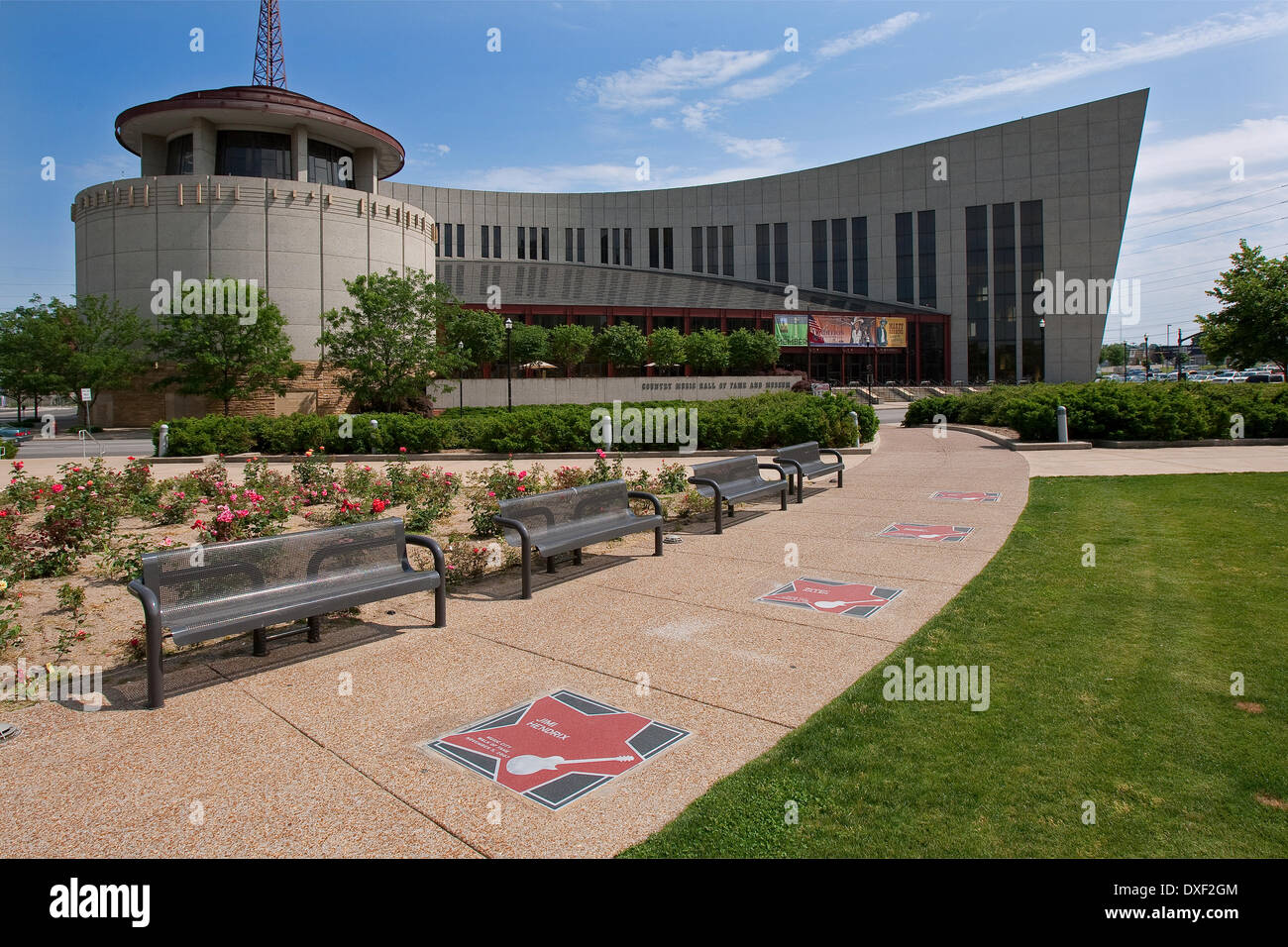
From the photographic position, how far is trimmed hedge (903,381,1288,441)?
20656 mm

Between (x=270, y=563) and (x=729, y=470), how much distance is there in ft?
21.7

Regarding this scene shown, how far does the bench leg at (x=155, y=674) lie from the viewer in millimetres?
4820

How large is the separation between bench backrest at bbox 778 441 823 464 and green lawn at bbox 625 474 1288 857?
19.7ft

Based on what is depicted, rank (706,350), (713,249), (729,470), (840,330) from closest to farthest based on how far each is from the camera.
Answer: (729,470)
(706,350)
(840,330)
(713,249)

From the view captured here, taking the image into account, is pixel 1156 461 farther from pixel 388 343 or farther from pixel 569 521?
pixel 388 343

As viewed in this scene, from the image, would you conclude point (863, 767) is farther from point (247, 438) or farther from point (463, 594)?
point (247, 438)

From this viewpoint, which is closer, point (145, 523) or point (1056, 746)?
point (1056, 746)

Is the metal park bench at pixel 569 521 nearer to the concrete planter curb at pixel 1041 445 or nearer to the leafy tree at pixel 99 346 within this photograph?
the concrete planter curb at pixel 1041 445

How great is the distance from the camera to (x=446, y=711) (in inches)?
190

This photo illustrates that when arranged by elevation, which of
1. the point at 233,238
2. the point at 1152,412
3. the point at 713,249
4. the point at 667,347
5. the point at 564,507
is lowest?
the point at 564,507

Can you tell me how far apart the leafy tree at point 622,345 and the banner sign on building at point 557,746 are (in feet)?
163

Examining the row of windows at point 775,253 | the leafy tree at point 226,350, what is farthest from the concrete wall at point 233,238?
the row of windows at point 775,253

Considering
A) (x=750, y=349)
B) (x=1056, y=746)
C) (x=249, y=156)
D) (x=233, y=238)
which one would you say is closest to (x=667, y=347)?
(x=750, y=349)
